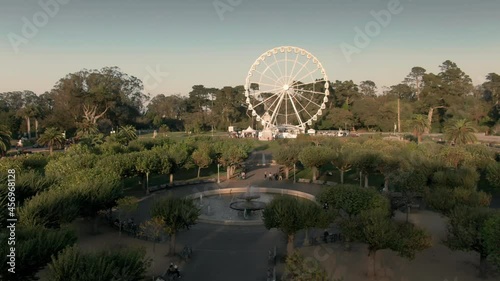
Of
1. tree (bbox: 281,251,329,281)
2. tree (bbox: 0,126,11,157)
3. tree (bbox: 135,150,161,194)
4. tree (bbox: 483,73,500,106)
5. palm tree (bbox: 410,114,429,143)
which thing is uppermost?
tree (bbox: 483,73,500,106)

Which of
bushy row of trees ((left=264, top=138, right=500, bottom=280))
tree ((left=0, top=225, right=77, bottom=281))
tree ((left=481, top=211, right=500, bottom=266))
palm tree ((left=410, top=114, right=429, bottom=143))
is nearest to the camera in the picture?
tree ((left=0, top=225, right=77, bottom=281))

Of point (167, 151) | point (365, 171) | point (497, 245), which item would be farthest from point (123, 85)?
point (497, 245)

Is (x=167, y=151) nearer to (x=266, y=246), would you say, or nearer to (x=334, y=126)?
(x=266, y=246)

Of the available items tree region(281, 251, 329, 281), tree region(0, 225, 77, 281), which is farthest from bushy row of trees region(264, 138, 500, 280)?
tree region(0, 225, 77, 281)

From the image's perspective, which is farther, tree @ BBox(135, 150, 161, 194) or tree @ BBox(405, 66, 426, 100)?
tree @ BBox(405, 66, 426, 100)

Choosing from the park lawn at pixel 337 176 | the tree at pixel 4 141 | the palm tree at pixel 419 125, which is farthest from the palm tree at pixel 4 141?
the palm tree at pixel 419 125

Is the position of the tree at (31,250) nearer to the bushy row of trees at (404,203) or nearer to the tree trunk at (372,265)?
the bushy row of trees at (404,203)

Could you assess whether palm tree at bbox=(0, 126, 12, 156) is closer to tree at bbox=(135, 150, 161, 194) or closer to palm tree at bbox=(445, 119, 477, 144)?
tree at bbox=(135, 150, 161, 194)
